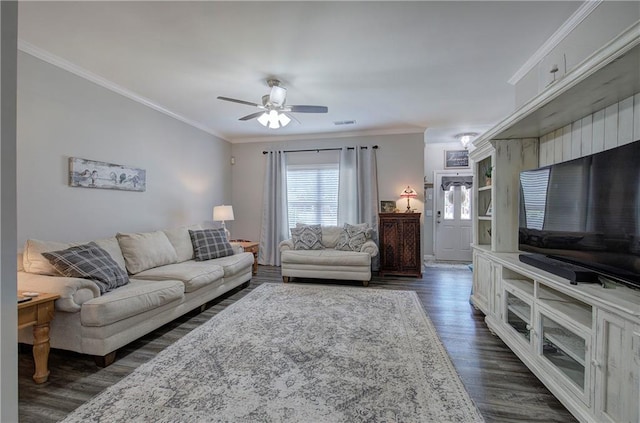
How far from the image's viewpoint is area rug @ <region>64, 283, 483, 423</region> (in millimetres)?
1627

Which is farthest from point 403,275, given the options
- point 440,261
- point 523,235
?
point 523,235

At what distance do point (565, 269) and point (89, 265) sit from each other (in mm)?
3579

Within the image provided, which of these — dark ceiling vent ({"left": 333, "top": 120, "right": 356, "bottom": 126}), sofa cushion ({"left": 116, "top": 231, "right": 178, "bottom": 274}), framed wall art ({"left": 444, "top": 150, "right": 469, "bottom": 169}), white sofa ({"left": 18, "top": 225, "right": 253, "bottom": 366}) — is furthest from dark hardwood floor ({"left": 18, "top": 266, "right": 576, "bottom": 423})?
framed wall art ({"left": 444, "top": 150, "right": 469, "bottom": 169})

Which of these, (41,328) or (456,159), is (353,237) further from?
(41,328)

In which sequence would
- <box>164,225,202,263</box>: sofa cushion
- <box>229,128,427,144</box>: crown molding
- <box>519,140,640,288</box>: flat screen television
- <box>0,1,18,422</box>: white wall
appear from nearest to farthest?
<box>0,1,18,422</box>: white wall → <box>519,140,640,288</box>: flat screen television → <box>164,225,202,263</box>: sofa cushion → <box>229,128,427,144</box>: crown molding

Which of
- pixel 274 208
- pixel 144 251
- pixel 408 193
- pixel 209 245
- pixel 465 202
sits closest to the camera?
pixel 144 251

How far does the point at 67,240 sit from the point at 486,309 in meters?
4.43

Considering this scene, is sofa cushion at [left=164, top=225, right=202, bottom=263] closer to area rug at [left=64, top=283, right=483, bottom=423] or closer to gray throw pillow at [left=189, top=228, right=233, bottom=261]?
gray throw pillow at [left=189, top=228, right=233, bottom=261]

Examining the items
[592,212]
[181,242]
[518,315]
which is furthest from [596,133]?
[181,242]

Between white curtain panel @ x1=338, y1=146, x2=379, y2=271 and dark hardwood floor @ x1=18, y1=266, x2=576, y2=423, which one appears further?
white curtain panel @ x1=338, y1=146, x2=379, y2=271

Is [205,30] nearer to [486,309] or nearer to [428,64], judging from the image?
[428,64]

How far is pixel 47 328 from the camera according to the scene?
1978mm

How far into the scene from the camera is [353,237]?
15.6 feet

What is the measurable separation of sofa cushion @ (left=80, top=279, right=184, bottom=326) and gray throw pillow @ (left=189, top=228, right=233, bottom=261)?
107cm
